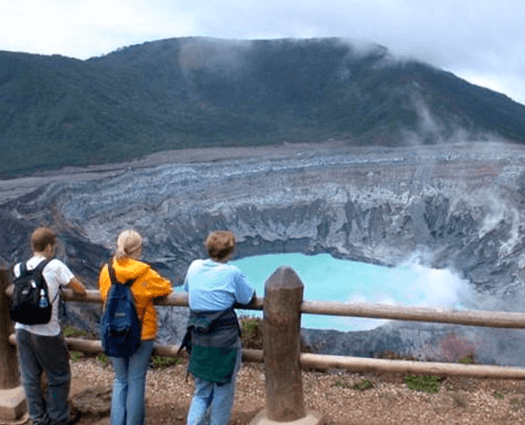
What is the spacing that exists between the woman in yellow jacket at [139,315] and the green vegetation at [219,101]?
1767 inches

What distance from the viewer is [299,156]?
51344 millimetres

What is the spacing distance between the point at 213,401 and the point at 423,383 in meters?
2.56

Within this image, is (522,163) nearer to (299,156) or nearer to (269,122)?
(299,156)

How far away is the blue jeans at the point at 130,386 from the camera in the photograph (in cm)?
448

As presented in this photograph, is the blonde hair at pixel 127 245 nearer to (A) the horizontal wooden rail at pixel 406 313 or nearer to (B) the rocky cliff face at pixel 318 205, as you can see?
(A) the horizontal wooden rail at pixel 406 313

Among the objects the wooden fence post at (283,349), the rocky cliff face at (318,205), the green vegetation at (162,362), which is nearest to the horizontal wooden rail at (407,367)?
the wooden fence post at (283,349)

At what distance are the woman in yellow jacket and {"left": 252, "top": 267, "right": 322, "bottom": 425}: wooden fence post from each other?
71 cm

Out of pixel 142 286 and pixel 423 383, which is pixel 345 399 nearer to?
pixel 423 383

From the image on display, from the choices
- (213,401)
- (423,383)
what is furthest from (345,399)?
(213,401)

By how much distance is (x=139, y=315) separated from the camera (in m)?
4.35

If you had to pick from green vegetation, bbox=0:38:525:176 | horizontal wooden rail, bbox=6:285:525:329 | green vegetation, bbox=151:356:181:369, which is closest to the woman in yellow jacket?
horizontal wooden rail, bbox=6:285:525:329

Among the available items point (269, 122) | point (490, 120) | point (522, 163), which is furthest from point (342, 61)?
point (522, 163)

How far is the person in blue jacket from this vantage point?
420 centimetres

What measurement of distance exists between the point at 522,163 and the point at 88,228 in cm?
2757
